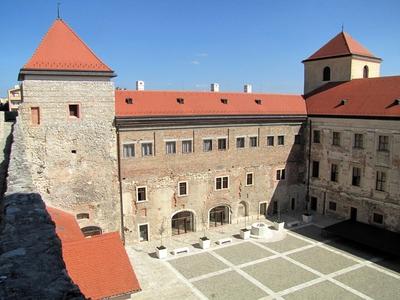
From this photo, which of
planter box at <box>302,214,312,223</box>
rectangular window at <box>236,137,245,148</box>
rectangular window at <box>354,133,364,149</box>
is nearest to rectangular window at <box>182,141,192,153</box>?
rectangular window at <box>236,137,245,148</box>

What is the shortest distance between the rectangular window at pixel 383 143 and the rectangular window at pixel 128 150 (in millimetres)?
16583

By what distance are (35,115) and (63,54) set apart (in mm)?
3925

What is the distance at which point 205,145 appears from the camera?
80.5 feet

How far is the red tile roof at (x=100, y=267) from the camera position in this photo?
14.2 meters

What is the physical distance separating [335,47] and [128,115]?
20633mm

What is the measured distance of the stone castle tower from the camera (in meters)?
19.3

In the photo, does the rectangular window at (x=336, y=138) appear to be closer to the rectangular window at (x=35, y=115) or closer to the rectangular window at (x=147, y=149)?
the rectangular window at (x=147, y=149)

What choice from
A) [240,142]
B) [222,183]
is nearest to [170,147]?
[222,183]

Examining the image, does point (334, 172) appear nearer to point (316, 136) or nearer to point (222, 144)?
point (316, 136)

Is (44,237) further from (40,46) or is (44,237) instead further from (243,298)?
(40,46)

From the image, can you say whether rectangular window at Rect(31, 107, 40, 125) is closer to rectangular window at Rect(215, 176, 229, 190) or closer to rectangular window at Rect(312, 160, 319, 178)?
rectangular window at Rect(215, 176, 229, 190)

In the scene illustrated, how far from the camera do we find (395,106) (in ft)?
74.4

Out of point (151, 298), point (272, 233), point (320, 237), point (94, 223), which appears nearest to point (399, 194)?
point (320, 237)

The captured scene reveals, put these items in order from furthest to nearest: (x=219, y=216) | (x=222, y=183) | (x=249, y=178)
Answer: (x=249, y=178) → (x=219, y=216) → (x=222, y=183)
